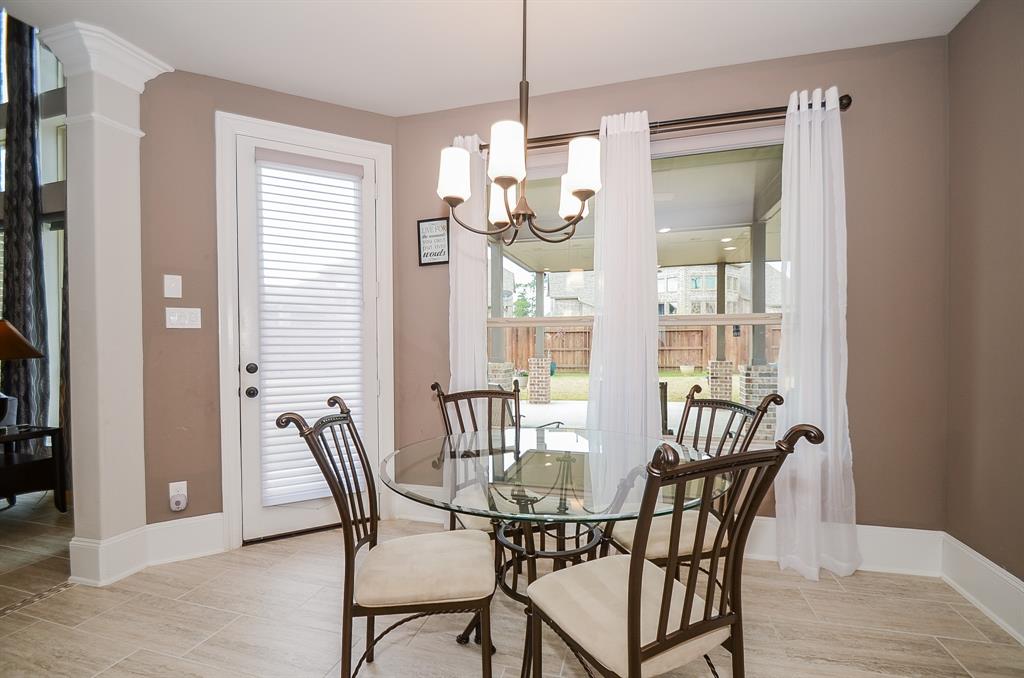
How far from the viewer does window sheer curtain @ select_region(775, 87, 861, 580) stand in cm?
255

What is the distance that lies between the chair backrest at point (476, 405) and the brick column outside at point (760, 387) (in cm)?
134

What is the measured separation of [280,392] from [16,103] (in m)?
3.27

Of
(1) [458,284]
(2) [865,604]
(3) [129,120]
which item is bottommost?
(2) [865,604]

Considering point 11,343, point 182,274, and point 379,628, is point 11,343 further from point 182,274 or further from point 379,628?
point 379,628

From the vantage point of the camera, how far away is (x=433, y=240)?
132 inches

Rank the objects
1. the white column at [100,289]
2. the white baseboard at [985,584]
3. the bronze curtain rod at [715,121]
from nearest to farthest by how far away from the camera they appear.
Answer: the white baseboard at [985,584]
the white column at [100,289]
the bronze curtain rod at [715,121]

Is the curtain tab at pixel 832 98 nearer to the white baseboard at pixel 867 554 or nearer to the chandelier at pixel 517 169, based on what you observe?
the chandelier at pixel 517 169

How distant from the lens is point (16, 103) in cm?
382

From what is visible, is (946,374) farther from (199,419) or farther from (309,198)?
(199,419)

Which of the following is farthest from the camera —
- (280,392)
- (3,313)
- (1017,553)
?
(3,313)

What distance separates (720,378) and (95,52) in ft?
12.1

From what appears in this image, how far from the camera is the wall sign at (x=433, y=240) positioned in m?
3.32

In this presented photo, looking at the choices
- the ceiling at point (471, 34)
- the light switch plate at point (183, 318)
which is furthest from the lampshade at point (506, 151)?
the light switch plate at point (183, 318)

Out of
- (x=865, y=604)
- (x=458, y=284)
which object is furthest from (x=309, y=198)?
(x=865, y=604)
